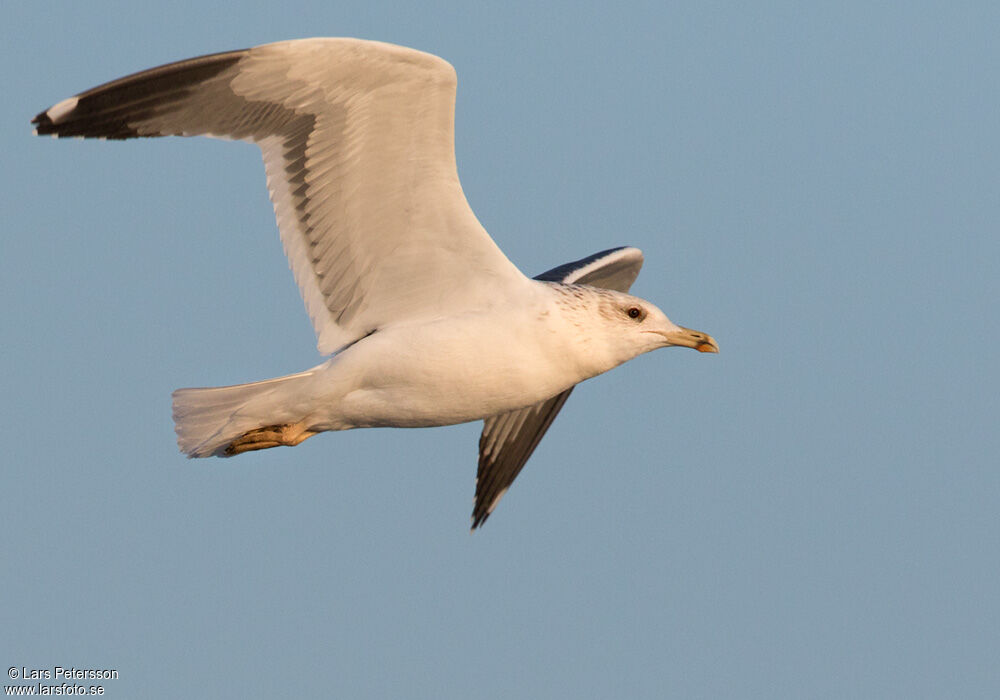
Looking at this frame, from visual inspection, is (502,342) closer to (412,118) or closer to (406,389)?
(406,389)

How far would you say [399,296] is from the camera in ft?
30.7

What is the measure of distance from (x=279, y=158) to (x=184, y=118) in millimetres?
656

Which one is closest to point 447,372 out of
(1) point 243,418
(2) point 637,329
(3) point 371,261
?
(3) point 371,261

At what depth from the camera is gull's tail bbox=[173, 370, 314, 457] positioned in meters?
9.38

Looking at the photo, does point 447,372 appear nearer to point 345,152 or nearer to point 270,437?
point 270,437

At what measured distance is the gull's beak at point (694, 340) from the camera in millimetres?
9453

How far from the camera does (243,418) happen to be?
9477 mm

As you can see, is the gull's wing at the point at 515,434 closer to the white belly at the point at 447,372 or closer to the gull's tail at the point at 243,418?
the white belly at the point at 447,372

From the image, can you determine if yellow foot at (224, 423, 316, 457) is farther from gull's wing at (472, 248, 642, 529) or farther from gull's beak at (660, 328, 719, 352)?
gull's beak at (660, 328, 719, 352)

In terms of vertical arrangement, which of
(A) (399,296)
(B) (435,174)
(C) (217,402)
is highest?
(B) (435,174)

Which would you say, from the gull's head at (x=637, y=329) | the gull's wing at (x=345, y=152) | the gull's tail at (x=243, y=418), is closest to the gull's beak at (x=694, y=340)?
the gull's head at (x=637, y=329)

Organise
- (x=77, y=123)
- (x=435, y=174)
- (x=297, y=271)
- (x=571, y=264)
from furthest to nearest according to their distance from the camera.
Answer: (x=571, y=264) < (x=297, y=271) < (x=435, y=174) < (x=77, y=123)

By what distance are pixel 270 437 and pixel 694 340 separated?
2742 mm

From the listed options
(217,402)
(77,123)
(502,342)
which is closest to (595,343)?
(502,342)
